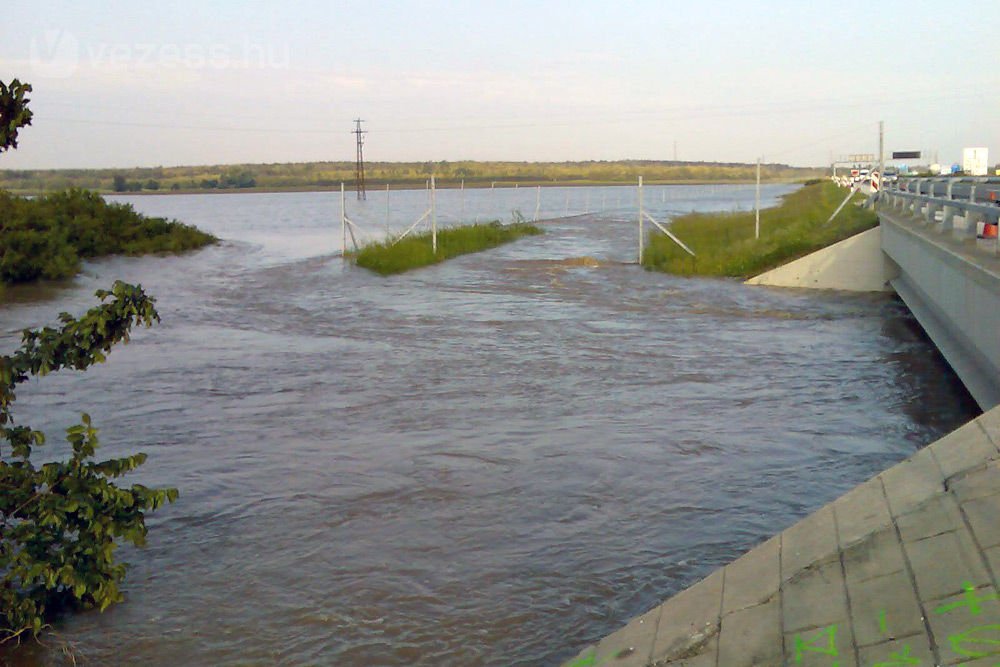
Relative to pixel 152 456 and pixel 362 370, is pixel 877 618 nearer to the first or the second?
pixel 152 456

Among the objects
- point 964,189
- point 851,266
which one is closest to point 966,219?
point 964,189

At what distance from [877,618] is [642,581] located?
9.96 ft

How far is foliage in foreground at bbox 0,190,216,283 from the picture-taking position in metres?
27.8

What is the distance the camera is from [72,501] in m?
6.39

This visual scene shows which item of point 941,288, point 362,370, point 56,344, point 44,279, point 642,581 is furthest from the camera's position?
point 44,279

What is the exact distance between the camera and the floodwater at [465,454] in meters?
6.74

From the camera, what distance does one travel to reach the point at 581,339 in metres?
18.3

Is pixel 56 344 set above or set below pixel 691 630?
above

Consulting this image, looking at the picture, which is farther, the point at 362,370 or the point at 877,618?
the point at 362,370

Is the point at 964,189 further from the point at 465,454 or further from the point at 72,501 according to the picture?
the point at 72,501

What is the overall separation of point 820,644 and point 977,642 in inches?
25.5

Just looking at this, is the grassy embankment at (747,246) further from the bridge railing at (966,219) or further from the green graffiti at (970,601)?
the green graffiti at (970,601)

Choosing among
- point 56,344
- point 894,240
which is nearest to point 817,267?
point 894,240

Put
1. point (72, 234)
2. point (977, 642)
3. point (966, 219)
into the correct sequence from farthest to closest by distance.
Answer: point (72, 234), point (966, 219), point (977, 642)
